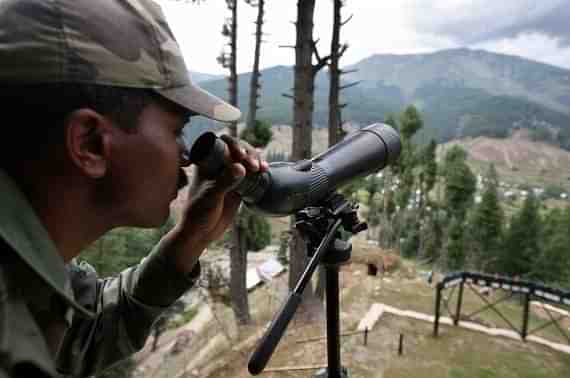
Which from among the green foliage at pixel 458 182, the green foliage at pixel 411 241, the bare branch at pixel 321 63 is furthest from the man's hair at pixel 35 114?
the green foliage at pixel 411 241

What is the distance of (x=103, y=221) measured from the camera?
848 millimetres

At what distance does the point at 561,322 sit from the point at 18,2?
9.17 m

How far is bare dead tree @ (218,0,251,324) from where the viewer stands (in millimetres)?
7297

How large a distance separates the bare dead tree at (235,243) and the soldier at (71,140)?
256 inches

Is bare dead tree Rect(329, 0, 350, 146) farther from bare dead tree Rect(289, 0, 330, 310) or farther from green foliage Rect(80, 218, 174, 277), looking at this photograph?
green foliage Rect(80, 218, 174, 277)

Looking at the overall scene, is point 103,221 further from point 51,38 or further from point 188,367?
point 188,367

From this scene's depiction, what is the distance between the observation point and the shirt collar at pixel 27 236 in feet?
2.06

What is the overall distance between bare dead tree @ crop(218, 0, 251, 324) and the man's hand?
19.7 ft

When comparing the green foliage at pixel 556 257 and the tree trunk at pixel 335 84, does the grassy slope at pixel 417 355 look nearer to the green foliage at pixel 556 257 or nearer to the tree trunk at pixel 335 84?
the tree trunk at pixel 335 84

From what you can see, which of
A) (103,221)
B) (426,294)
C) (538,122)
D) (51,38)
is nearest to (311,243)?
(103,221)

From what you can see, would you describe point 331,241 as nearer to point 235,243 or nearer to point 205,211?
point 205,211

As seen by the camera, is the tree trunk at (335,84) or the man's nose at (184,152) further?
the tree trunk at (335,84)

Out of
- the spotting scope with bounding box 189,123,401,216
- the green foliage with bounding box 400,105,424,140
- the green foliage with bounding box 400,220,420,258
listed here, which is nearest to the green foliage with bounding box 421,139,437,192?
the green foliage with bounding box 400,220,420,258

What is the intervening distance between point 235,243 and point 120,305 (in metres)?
6.53
